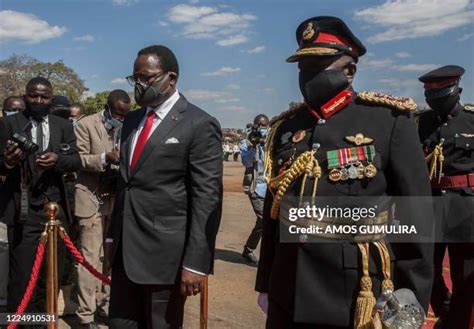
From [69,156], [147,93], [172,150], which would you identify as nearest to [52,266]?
[69,156]

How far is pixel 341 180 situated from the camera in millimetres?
2465

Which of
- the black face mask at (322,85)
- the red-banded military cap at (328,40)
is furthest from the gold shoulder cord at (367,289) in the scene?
the red-banded military cap at (328,40)

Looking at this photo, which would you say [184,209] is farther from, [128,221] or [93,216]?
[93,216]

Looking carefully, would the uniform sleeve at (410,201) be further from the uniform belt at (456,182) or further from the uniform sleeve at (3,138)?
the uniform sleeve at (3,138)

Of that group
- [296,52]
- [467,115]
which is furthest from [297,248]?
[467,115]

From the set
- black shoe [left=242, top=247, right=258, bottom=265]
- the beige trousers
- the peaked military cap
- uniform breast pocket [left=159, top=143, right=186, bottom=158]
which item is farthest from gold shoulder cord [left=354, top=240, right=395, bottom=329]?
black shoe [left=242, top=247, right=258, bottom=265]

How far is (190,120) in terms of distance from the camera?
331cm

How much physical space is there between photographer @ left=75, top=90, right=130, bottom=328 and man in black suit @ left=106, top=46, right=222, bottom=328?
1.70 m

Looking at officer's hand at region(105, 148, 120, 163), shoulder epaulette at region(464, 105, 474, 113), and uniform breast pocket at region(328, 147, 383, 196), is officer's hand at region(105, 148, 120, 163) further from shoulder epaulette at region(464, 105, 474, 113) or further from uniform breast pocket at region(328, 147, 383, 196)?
shoulder epaulette at region(464, 105, 474, 113)

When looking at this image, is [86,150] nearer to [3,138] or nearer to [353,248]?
[3,138]

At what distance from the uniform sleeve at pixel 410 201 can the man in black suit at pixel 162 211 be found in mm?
1179

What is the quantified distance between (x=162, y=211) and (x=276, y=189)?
2.77 ft

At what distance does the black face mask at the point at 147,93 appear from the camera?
10.7ft

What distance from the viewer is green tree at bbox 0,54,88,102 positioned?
4579 centimetres
